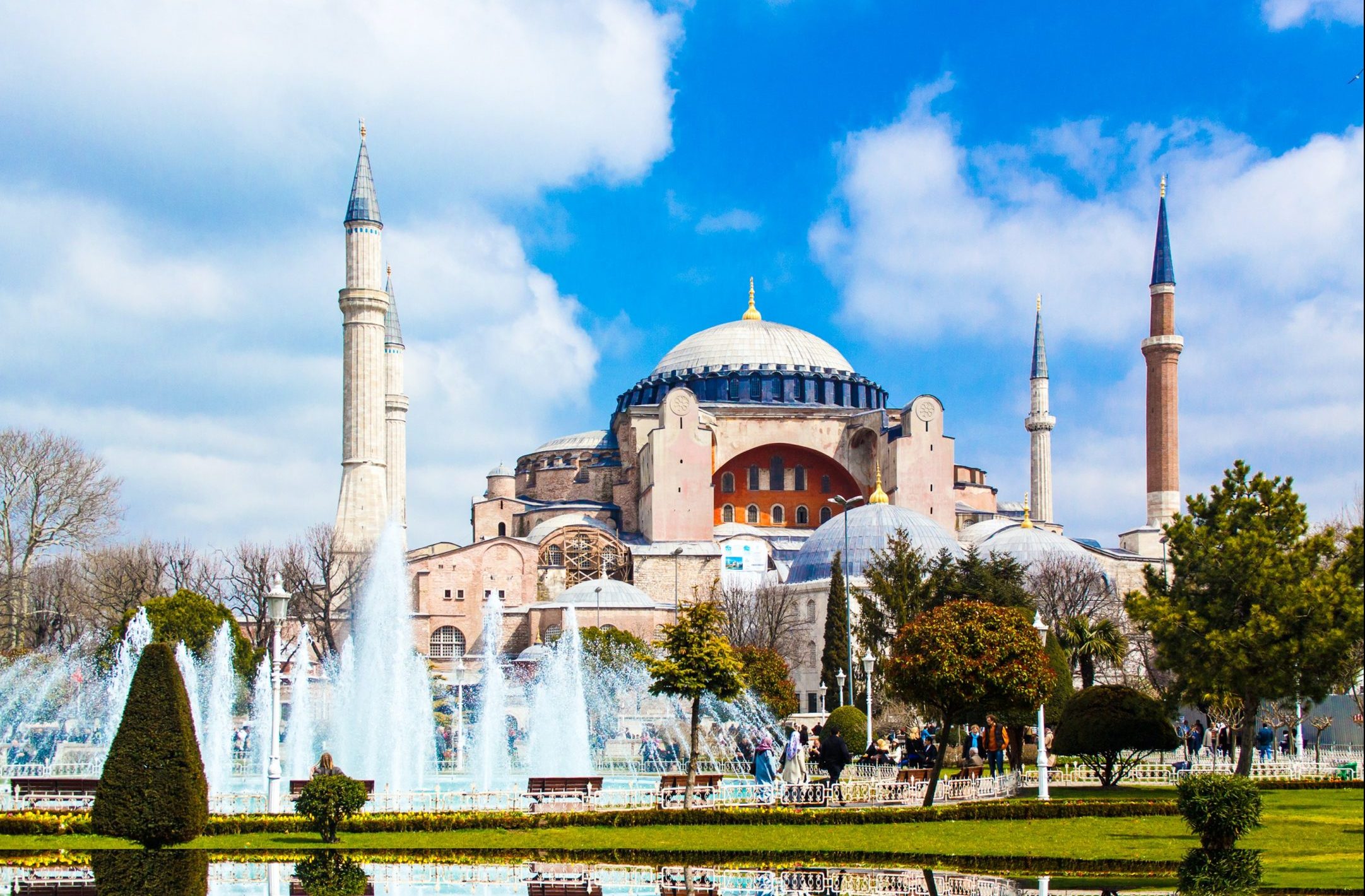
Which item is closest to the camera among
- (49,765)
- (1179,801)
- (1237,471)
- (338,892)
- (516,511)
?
(338,892)

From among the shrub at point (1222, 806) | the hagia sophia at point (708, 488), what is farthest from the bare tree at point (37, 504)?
the shrub at point (1222, 806)

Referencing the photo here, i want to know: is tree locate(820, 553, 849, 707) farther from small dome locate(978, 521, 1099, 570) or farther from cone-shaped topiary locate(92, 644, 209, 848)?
cone-shaped topiary locate(92, 644, 209, 848)

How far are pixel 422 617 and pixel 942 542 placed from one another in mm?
15803

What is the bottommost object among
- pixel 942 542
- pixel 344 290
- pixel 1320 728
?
pixel 1320 728

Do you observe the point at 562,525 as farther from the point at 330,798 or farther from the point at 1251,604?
the point at 330,798

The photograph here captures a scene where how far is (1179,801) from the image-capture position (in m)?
11.3

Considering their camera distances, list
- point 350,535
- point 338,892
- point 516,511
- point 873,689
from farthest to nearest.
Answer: point 516,511, point 350,535, point 873,689, point 338,892

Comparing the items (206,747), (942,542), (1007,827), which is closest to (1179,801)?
(1007,827)

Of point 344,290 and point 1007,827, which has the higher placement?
point 344,290

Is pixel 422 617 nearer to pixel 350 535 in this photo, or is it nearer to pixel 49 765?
pixel 350 535

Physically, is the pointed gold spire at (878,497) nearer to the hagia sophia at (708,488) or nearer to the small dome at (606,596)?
the hagia sophia at (708,488)

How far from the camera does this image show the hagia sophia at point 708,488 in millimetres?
45688

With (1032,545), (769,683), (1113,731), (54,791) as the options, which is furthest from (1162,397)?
(54,791)

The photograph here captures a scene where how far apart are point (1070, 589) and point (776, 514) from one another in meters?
14.8
